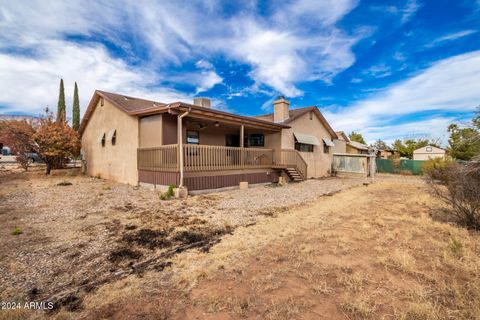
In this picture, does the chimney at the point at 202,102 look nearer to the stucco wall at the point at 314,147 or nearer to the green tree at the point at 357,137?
the stucco wall at the point at 314,147

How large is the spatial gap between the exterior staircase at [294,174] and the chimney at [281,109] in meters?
4.12

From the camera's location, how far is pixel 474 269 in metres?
3.06

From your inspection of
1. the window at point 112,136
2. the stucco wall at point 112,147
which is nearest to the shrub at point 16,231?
the stucco wall at point 112,147

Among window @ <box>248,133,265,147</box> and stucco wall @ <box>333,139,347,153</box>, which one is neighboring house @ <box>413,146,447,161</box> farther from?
window @ <box>248,133,265,147</box>

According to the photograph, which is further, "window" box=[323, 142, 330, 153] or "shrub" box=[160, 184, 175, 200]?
"window" box=[323, 142, 330, 153]

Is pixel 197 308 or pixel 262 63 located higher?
pixel 262 63

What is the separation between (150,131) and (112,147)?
13.8 feet

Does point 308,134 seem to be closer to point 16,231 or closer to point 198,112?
point 198,112

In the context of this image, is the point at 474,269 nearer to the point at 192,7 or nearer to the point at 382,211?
the point at 382,211

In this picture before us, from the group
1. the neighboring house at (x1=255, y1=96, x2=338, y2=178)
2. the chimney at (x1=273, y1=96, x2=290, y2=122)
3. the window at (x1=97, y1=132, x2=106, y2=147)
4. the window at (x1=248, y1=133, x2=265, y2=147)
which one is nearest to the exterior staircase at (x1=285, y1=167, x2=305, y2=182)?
the neighboring house at (x1=255, y1=96, x2=338, y2=178)

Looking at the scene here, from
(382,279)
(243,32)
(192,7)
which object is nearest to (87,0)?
(192,7)

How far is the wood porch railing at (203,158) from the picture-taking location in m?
9.28

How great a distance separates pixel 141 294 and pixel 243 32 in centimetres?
1449

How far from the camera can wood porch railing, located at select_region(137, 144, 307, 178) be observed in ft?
30.5
